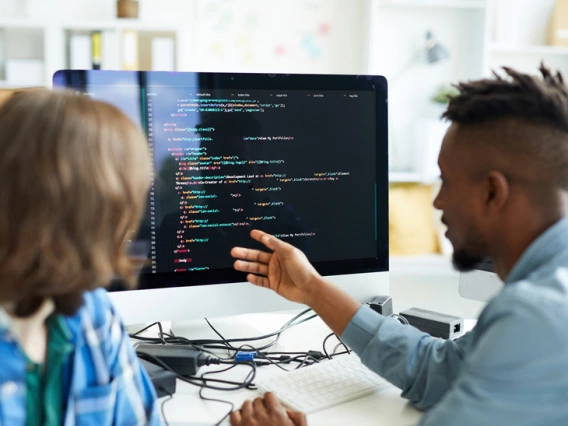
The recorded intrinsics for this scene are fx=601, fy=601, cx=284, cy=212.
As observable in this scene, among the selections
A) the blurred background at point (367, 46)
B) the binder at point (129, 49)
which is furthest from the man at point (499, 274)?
the binder at point (129, 49)

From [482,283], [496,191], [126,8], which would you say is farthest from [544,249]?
[126,8]

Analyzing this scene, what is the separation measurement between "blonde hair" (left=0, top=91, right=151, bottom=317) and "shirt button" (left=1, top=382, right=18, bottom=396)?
9 cm

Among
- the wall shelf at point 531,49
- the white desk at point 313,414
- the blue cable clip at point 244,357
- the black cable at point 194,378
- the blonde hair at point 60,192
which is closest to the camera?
the blonde hair at point 60,192

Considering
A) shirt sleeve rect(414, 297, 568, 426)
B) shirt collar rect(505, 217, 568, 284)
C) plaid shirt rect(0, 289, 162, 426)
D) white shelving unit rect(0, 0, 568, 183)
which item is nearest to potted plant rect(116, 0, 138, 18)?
white shelving unit rect(0, 0, 568, 183)

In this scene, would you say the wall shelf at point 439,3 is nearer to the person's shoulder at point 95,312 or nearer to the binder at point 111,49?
the binder at point 111,49

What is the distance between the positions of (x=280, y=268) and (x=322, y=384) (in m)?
0.25

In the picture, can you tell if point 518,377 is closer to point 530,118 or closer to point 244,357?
point 530,118

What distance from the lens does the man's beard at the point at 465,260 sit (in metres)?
1.00

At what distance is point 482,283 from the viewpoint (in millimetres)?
1355

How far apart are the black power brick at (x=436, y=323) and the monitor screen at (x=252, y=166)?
0.14 m

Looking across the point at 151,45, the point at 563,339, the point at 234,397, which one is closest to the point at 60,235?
the point at 234,397

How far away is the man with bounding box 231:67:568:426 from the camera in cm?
69

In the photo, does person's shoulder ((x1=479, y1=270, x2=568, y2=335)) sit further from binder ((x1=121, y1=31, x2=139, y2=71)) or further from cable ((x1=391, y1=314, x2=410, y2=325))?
binder ((x1=121, y1=31, x2=139, y2=71))

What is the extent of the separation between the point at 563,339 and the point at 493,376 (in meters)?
0.09
